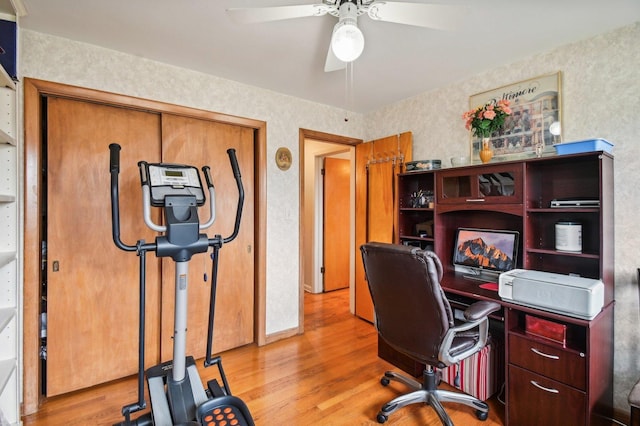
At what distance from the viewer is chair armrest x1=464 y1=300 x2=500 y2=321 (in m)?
1.63

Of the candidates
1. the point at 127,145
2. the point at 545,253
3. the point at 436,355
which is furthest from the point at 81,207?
the point at 545,253

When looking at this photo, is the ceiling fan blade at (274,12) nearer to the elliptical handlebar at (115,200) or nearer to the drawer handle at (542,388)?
the elliptical handlebar at (115,200)

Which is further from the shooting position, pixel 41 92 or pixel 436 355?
pixel 41 92

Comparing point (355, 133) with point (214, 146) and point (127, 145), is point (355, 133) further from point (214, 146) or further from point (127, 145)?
point (127, 145)

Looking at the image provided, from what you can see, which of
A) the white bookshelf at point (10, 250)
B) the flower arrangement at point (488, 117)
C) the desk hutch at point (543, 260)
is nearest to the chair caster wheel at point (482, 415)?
the desk hutch at point (543, 260)

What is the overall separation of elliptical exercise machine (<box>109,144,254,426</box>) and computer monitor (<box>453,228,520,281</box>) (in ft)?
6.21

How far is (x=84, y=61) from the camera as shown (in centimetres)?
208

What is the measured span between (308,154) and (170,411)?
12.1 feet

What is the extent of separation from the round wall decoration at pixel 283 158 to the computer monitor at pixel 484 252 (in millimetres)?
1657

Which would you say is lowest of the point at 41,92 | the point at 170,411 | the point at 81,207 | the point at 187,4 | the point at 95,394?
the point at 95,394

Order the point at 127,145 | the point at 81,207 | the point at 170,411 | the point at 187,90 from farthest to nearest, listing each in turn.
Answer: the point at 187,90, the point at 127,145, the point at 81,207, the point at 170,411

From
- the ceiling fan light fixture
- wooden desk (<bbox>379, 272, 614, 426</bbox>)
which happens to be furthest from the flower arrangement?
the ceiling fan light fixture

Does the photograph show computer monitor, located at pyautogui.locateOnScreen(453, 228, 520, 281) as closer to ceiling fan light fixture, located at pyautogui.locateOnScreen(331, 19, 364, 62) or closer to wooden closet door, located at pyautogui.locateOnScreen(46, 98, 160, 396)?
ceiling fan light fixture, located at pyautogui.locateOnScreen(331, 19, 364, 62)

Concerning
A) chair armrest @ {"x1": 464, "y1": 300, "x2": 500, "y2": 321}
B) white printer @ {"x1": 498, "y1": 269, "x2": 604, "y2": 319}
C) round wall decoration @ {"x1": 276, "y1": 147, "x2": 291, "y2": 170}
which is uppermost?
round wall decoration @ {"x1": 276, "y1": 147, "x2": 291, "y2": 170}
